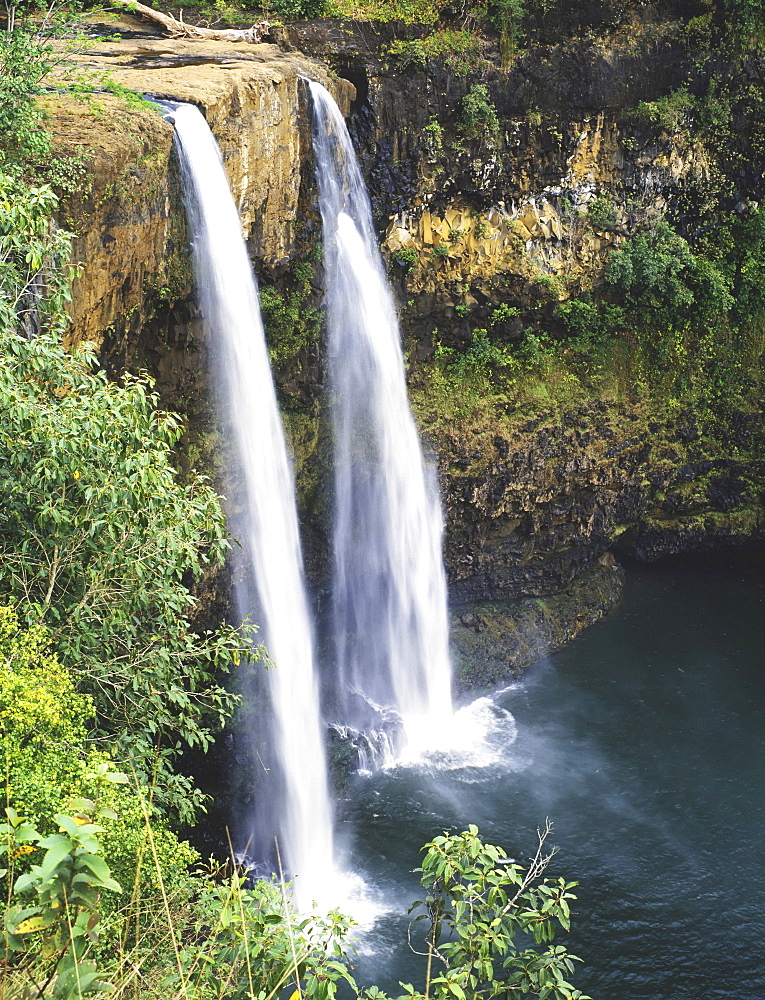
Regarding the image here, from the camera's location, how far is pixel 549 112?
16.7 meters

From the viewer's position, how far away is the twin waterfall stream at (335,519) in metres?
12.1

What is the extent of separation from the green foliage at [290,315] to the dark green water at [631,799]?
735 cm

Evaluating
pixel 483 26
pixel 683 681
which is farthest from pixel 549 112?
pixel 683 681

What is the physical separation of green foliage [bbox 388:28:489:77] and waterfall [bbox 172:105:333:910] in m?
5.68

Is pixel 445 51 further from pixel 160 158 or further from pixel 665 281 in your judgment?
pixel 160 158

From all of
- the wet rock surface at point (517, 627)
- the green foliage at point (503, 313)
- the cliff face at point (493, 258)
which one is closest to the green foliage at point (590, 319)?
the cliff face at point (493, 258)

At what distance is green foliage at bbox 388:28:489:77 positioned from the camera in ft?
50.2

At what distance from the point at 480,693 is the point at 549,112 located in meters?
11.5

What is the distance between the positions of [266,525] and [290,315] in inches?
143

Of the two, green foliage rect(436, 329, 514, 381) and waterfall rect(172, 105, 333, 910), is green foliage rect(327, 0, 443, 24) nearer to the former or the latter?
waterfall rect(172, 105, 333, 910)

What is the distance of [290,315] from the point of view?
47.0 feet

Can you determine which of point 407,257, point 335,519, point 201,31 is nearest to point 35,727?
point 335,519

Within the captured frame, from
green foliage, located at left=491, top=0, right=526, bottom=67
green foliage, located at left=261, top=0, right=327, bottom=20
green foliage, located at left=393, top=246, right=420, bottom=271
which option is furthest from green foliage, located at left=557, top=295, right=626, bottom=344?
green foliage, located at left=261, top=0, right=327, bottom=20

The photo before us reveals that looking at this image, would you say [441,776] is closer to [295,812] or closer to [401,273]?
[295,812]
